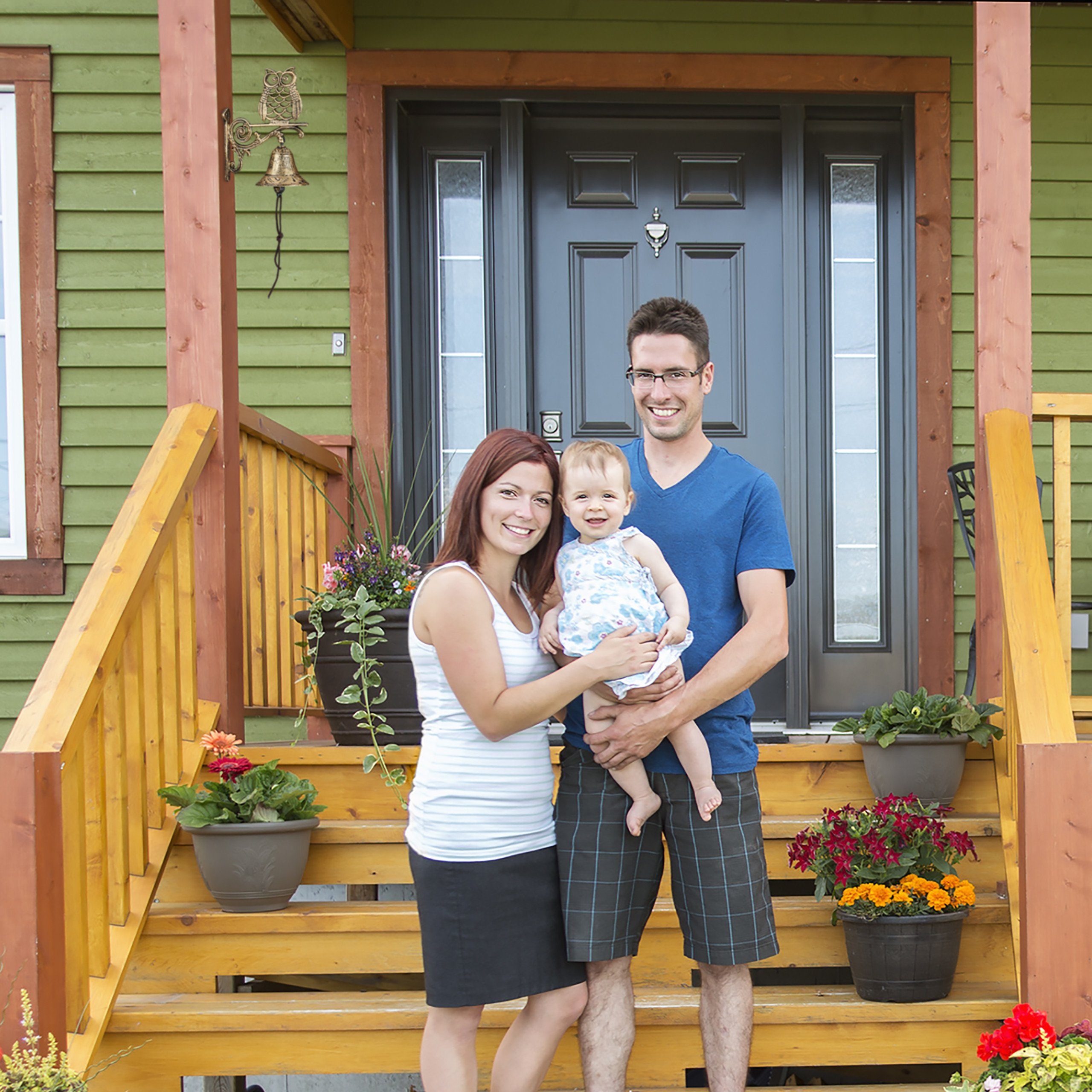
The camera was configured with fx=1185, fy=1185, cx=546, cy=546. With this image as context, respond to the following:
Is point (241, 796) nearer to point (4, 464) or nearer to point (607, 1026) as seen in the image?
point (607, 1026)

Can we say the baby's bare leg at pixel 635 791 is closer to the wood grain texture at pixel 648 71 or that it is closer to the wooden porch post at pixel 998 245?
the wooden porch post at pixel 998 245

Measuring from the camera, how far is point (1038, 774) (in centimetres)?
240

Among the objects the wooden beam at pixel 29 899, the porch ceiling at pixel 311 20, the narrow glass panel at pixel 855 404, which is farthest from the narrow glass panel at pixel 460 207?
the wooden beam at pixel 29 899

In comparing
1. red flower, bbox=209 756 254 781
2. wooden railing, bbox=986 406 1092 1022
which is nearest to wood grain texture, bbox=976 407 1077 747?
wooden railing, bbox=986 406 1092 1022

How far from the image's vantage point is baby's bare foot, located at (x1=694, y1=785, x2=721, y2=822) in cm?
208

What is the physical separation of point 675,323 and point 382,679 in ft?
4.65

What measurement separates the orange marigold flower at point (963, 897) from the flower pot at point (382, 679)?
137 cm

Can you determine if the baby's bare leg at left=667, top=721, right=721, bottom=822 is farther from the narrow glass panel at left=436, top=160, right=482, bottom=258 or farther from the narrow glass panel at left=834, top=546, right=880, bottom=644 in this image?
the narrow glass panel at left=436, top=160, right=482, bottom=258

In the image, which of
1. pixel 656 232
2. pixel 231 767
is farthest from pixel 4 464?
pixel 656 232

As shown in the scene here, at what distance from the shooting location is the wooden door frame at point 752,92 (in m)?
4.27

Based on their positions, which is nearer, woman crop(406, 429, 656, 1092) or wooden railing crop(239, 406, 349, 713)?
woman crop(406, 429, 656, 1092)

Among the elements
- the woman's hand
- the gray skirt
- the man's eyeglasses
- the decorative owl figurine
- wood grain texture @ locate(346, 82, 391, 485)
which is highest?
the decorative owl figurine

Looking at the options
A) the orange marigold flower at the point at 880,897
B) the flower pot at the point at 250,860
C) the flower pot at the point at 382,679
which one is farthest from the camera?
the flower pot at the point at 382,679

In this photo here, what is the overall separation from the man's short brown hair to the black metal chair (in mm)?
2024
